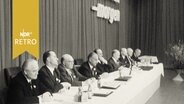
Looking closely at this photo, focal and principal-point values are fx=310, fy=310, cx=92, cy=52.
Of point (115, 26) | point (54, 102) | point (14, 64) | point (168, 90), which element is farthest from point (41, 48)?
point (115, 26)

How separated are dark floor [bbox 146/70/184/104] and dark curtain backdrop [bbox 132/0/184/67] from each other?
4019mm

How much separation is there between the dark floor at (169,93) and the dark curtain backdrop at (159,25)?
4.02 meters

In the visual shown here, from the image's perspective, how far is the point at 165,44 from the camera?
13.9 metres

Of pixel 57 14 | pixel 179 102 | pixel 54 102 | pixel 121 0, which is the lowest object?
pixel 179 102

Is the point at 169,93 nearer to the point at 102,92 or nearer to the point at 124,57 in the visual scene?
the point at 124,57

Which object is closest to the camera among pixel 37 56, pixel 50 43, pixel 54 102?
pixel 54 102

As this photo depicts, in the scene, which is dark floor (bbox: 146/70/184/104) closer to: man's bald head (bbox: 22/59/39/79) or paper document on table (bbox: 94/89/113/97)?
paper document on table (bbox: 94/89/113/97)

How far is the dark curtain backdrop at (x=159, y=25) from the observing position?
13570 millimetres

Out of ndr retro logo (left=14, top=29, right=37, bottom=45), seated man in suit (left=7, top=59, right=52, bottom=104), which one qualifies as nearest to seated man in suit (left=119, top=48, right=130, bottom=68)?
ndr retro logo (left=14, top=29, right=37, bottom=45)

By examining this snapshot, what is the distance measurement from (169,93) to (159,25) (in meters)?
6.40

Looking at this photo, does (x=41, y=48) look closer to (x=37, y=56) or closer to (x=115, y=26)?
(x=37, y=56)

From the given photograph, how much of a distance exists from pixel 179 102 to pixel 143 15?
780 centimetres

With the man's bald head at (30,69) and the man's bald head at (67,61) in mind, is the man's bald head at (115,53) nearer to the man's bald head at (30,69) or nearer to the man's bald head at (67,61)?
the man's bald head at (67,61)

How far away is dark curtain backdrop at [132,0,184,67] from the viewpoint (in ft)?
44.5
